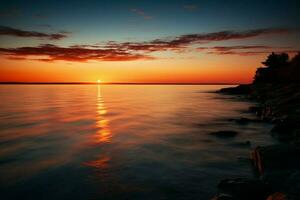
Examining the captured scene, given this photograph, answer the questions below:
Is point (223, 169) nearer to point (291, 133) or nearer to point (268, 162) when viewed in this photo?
point (268, 162)

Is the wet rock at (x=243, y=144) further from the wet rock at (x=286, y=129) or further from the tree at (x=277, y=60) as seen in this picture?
the tree at (x=277, y=60)

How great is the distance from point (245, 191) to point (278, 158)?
3.13 metres

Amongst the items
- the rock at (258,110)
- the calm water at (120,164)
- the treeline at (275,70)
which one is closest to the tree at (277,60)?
the treeline at (275,70)

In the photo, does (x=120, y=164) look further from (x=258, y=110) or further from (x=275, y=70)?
(x=275, y=70)

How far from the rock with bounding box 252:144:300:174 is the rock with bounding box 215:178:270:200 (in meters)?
1.77

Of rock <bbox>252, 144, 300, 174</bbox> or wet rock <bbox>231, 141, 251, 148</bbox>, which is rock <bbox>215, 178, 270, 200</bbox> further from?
wet rock <bbox>231, 141, 251, 148</bbox>

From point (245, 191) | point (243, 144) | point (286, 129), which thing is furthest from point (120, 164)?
point (286, 129)

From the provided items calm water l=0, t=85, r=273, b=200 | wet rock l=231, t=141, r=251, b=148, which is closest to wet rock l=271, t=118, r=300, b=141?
calm water l=0, t=85, r=273, b=200

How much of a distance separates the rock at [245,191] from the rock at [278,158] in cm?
177

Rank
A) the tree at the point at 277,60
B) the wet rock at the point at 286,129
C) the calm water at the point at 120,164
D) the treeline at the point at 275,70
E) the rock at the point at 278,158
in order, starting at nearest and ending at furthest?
the rock at the point at 278,158, the calm water at the point at 120,164, the wet rock at the point at 286,129, the treeline at the point at 275,70, the tree at the point at 277,60

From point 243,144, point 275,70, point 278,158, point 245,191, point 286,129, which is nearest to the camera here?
point 245,191

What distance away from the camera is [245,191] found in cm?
830

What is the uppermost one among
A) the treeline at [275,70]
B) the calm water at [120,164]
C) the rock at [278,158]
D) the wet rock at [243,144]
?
the treeline at [275,70]

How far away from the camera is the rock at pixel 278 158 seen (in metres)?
9.97
